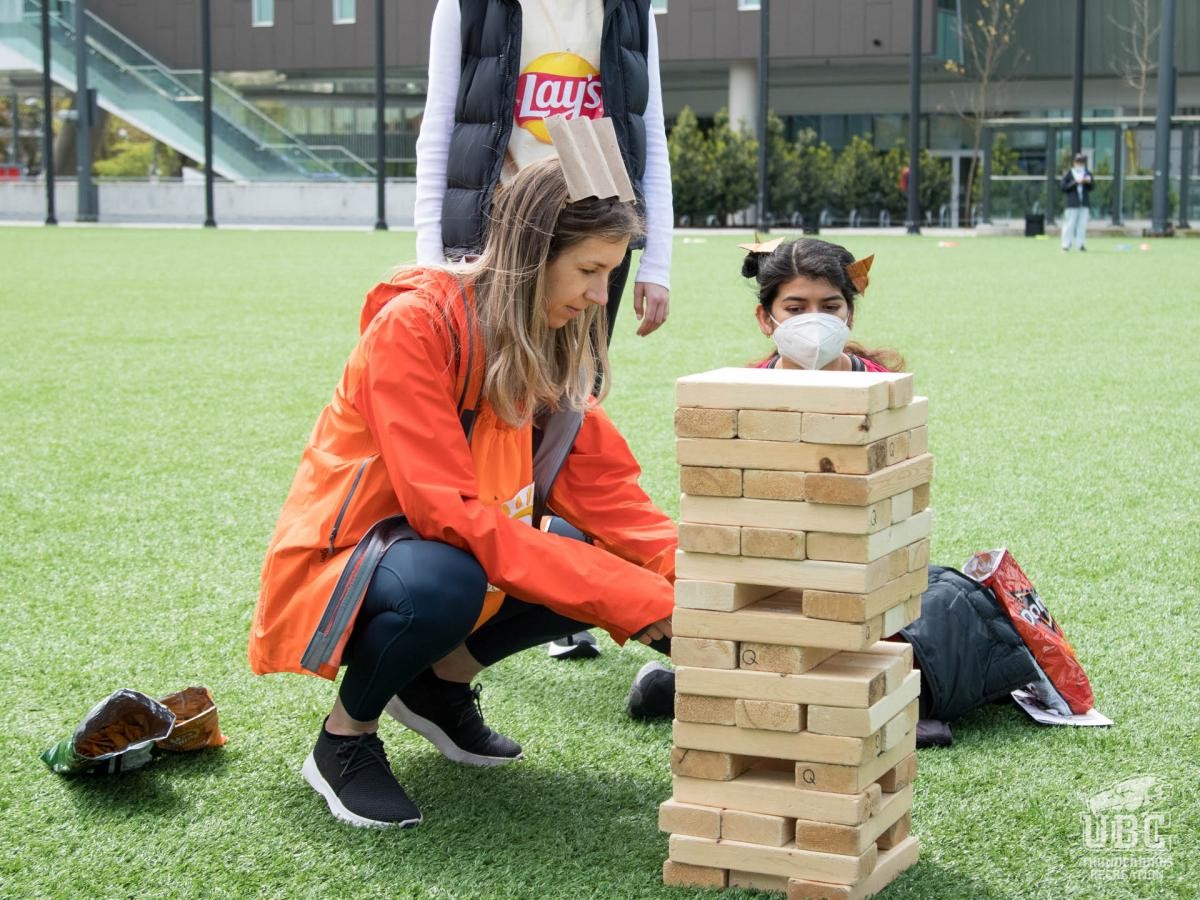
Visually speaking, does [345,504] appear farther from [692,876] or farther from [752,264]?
[752,264]

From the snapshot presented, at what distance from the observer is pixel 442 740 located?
3.36 meters

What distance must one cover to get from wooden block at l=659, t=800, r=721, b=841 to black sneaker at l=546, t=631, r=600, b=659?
1.41 metres

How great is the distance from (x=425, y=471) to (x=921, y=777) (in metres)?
1.23

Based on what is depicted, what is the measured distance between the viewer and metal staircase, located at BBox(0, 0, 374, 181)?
3975cm

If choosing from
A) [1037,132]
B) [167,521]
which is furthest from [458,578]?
[1037,132]

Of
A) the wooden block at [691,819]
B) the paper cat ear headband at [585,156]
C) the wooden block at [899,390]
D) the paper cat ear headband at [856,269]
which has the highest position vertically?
the paper cat ear headband at [585,156]

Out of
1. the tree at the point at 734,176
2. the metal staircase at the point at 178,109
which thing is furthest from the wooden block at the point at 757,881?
the metal staircase at the point at 178,109

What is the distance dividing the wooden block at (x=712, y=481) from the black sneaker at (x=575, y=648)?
5.16ft

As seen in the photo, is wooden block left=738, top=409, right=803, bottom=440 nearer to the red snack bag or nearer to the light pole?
the red snack bag

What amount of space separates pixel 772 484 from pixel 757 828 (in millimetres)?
589

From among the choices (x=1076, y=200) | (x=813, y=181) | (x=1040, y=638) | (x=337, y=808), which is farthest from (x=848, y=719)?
(x=813, y=181)

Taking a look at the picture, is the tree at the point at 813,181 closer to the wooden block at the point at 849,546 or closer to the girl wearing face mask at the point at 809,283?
the girl wearing face mask at the point at 809,283

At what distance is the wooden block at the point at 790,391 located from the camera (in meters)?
2.45

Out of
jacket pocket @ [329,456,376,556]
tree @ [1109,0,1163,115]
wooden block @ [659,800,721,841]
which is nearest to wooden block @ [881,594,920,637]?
wooden block @ [659,800,721,841]
